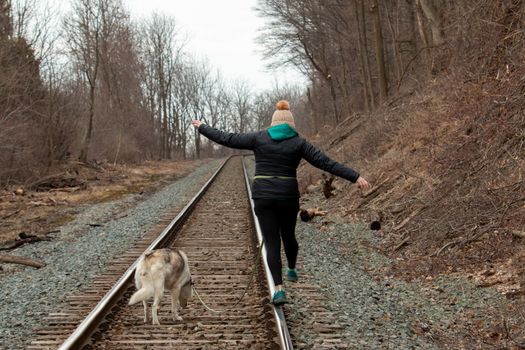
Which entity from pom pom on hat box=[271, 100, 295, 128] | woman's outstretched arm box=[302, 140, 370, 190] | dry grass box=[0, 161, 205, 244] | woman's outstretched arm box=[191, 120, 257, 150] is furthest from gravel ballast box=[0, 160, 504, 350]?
dry grass box=[0, 161, 205, 244]

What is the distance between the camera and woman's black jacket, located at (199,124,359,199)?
5.85 m

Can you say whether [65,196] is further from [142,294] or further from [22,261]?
[142,294]

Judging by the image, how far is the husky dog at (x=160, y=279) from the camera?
17.9ft

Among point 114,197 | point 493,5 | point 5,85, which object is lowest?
point 114,197

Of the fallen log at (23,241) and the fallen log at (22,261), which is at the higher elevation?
the fallen log at (23,241)

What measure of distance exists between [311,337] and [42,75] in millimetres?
21910

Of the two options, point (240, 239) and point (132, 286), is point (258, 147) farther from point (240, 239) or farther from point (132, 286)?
point (240, 239)

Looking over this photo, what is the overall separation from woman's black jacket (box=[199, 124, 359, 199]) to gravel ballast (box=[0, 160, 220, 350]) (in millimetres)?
2816

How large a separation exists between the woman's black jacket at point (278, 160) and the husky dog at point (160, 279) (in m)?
1.16

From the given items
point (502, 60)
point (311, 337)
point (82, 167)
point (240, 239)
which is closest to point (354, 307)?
point (311, 337)

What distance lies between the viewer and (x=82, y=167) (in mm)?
27719

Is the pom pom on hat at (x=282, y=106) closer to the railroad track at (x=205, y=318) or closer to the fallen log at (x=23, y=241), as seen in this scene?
the railroad track at (x=205, y=318)

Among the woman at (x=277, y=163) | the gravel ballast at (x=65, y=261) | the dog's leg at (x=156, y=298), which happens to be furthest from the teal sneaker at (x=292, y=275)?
the gravel ballast at (x=65, y=261)

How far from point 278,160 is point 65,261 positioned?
16.5ft
